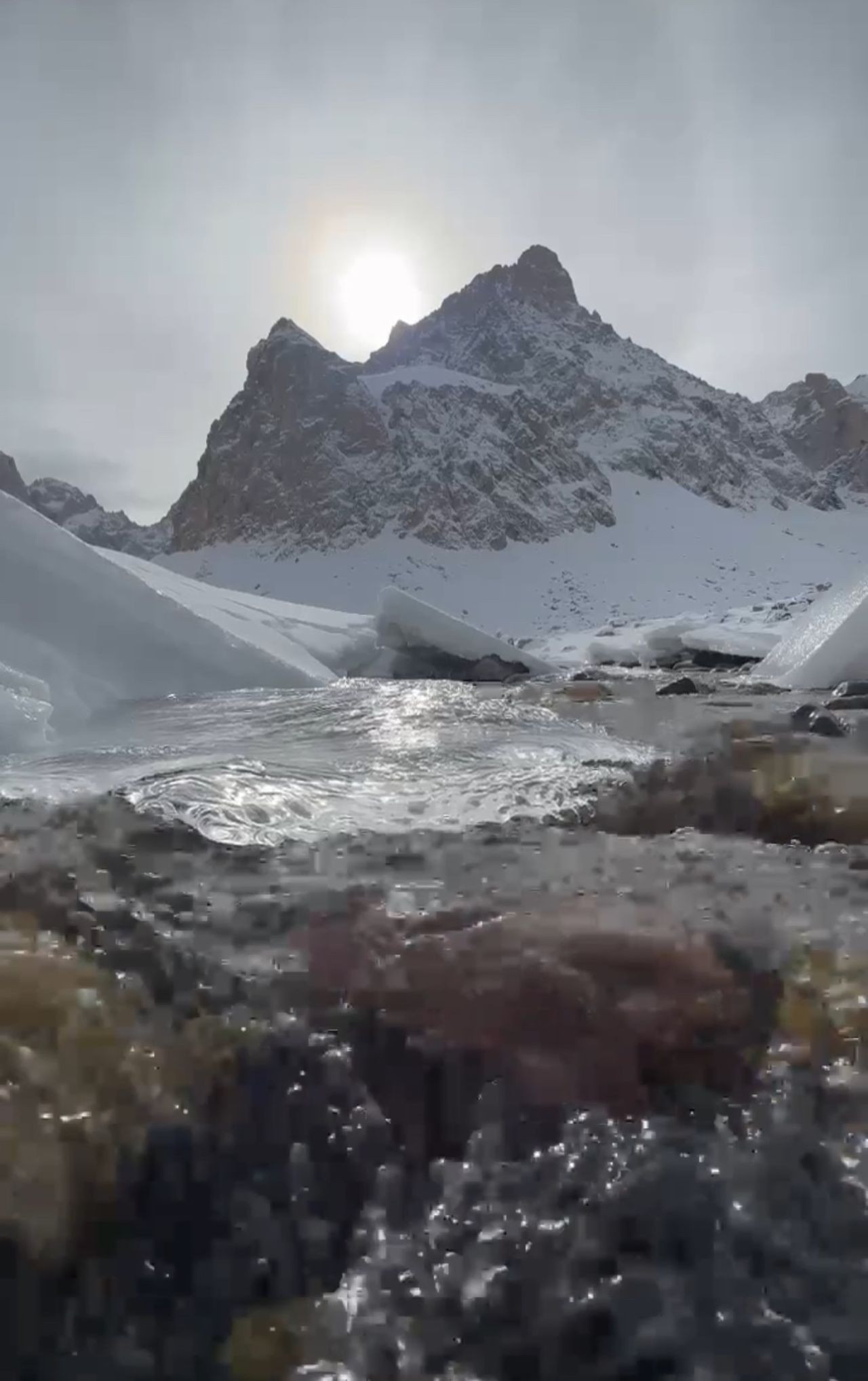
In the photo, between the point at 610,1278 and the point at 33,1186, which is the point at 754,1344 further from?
the point at 33,1186

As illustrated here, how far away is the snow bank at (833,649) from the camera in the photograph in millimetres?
9633

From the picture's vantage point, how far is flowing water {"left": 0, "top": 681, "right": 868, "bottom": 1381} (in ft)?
3.70

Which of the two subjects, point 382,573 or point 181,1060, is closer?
point 181,1060

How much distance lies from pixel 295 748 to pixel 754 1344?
4.45m

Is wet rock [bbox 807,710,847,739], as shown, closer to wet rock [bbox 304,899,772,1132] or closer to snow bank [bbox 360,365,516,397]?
wet rock [bbox 304,899,772,1132]

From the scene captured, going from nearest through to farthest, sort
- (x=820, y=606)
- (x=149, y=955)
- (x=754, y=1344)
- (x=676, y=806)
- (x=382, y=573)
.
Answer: (x=754, y=1344) → (x=149, y=955) → (x=676, y=806) → (x=820, y=606) → (x=382, y=573)

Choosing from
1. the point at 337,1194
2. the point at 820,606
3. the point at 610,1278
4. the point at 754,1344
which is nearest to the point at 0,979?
the point at 337,1194

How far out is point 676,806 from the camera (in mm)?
3652

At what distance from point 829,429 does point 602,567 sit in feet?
184

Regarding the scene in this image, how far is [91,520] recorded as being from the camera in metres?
111

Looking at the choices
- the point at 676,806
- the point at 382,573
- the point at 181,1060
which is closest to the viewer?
the point at 181,1060

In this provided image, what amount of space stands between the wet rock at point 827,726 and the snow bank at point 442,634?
853 cm

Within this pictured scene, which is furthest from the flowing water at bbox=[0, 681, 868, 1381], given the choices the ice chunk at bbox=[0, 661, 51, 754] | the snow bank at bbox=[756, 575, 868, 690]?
the snow bank at bbox=[756, 575, 868, 690]

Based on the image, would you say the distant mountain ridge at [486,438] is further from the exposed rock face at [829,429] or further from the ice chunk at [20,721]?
the ice chunk at [20,721]
